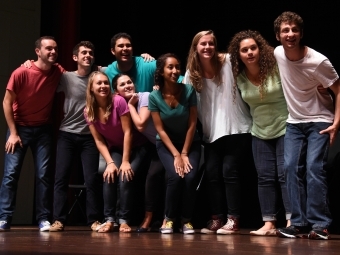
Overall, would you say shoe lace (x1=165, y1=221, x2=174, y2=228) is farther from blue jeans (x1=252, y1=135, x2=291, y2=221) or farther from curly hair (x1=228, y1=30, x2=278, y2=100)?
curly hair (x1=228, y1=30, x2=278, y2=100)

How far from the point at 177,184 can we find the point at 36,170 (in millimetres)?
935

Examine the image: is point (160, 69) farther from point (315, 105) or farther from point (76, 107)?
point (315, 105)

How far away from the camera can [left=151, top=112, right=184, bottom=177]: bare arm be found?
397 cm

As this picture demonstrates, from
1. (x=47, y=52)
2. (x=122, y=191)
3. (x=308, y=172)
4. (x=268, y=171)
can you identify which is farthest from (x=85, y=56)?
(x=308, y=172)

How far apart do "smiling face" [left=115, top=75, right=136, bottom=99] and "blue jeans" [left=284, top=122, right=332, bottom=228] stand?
3.50 feet

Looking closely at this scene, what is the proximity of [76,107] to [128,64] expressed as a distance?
1.41ft

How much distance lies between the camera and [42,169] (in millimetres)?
4281

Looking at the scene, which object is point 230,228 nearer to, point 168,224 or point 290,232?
point 168,224

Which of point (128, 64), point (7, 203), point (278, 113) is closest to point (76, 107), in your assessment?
point (128, 64)

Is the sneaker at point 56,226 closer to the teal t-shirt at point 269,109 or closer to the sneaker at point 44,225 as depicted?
the sneaker at point 44,225

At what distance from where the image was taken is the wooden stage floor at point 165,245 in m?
2.67

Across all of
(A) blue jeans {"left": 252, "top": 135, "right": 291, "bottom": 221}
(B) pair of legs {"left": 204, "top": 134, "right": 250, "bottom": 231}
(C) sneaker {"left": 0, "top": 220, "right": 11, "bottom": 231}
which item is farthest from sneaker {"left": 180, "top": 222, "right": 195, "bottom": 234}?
(C) sneaker {"left": 0, "top": 220, "right": 11, "bottom": 231}

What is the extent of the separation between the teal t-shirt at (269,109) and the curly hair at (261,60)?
3cm

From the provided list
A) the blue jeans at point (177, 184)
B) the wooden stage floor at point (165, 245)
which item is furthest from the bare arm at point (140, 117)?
the wooden stage floor at point (165, 245)
